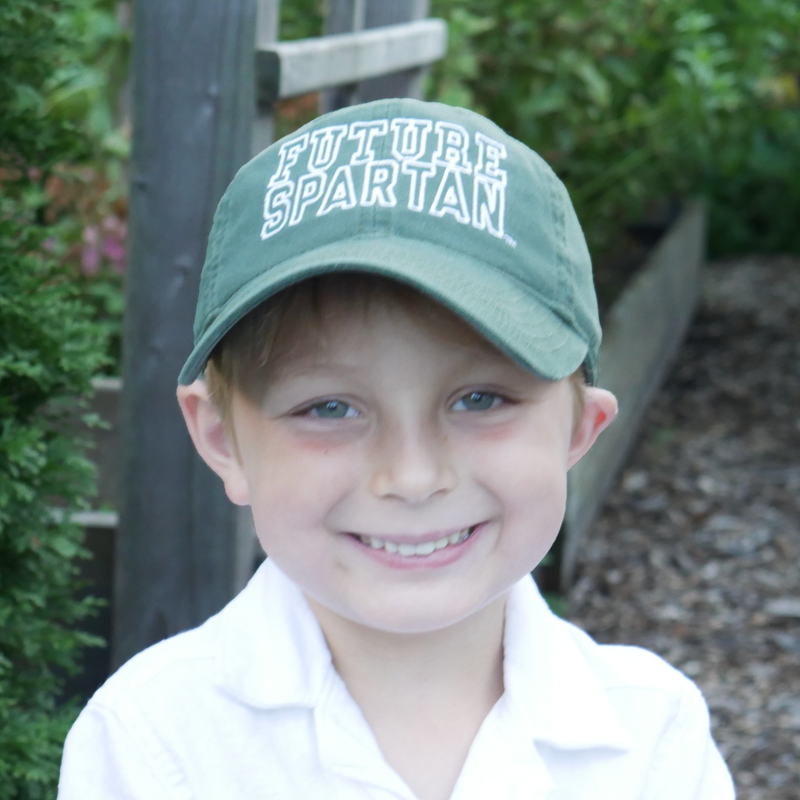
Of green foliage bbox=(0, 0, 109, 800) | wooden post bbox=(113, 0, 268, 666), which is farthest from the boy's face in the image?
wooden post bbox=(113, 0, 268, 666)

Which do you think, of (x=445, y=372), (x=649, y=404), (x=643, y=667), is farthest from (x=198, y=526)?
(x=649, y=404)

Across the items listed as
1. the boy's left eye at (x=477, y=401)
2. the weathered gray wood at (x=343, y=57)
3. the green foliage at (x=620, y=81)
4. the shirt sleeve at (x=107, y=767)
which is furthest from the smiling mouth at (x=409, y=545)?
the green foliage at (x=620, y=81)

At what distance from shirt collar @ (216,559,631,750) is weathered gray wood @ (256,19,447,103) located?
1.03 meters

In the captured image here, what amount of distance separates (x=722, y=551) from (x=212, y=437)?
9.52ft

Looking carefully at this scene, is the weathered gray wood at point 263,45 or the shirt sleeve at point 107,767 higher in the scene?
the weathered gray wood at point 263,45

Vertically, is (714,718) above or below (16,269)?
below

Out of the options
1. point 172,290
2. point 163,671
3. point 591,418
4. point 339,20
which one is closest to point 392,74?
point 339,20

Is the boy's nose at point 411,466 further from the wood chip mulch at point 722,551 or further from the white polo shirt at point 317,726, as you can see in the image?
the wood chip mulch at point 722,551

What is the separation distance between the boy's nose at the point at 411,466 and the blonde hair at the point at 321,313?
11cm

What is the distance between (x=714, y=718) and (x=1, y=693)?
207cm

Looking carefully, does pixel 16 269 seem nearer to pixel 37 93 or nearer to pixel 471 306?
pixel 37 93

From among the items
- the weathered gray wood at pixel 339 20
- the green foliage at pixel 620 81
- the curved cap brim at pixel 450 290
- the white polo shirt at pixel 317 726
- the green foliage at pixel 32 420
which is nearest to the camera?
the curved cap brim at pixel 450 290

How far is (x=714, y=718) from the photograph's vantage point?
10.1ft

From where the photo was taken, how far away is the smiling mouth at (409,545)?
4.16 ft
